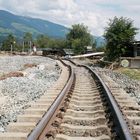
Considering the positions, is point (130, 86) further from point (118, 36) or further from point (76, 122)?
point (118, 36)

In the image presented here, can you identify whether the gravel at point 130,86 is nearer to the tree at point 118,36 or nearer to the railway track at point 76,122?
the railway track at point 76,122

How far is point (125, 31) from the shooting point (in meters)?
52.9

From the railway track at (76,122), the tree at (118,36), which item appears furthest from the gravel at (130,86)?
the tree at (118,36)

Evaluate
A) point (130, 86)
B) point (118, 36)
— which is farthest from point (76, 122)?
point (118, 36)

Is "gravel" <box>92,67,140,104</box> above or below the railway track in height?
below

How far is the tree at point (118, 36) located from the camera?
52344 mm

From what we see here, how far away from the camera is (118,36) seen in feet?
172

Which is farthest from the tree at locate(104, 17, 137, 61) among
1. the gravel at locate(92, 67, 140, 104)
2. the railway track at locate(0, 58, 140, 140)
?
the railway track at locate(0, 58, 140, 140)

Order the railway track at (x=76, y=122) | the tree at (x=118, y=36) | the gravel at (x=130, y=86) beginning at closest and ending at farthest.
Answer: the railway track at (x=76, y=122) < the gravel at (x=130, y=86) < the tree at (x=118, y=36)

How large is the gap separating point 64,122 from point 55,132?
1087 mm

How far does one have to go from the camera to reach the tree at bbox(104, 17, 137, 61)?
52344mm

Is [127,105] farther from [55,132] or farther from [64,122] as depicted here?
[55,132]

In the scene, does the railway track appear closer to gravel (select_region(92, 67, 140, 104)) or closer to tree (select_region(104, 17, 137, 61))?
gravel (select_region(92, 67, 140, 104))

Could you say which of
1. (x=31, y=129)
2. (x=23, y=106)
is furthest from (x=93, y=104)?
(x=31, y=129)
